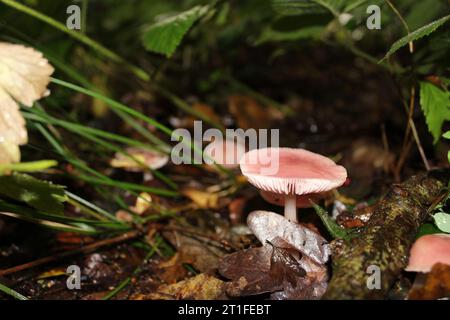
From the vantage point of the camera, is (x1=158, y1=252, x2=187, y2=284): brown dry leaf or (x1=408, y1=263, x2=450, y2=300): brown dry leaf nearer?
(x1=408, y1=263, x2=450, y2=300): brown dry leaf

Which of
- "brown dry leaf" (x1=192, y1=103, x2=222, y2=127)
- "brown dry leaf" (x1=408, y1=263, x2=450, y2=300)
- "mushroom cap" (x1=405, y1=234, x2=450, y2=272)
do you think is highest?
"brown dry leaf" (x1=192, y1=103, x2=222, y2=127)

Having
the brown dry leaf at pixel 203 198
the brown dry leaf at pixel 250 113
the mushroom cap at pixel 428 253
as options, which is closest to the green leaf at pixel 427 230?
the mushroom cap at pixel 428 253

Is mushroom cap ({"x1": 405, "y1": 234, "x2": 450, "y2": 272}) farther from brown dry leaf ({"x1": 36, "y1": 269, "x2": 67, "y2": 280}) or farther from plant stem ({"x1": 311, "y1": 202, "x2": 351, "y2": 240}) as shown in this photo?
brown dry leaf ({"x1": 36, "y1": 269, "x2": 67, "y2": 280})

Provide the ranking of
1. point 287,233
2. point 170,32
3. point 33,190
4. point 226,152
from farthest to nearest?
1. point 226,152
2. point 170,32
3. point 287,233
4. point 33,190

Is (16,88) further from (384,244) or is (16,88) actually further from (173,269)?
(384,244)

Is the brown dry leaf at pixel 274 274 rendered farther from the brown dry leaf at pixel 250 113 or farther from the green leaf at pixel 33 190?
the brown dry leaf at pixel 250 113

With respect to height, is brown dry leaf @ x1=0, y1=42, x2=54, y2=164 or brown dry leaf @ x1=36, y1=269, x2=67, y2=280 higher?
brown dry leaf @ x1=0, y1=42, x2=54, y2=164

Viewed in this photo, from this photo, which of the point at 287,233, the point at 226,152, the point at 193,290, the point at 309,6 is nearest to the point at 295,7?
the point at 309,6

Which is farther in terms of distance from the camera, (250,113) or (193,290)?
(250,113)

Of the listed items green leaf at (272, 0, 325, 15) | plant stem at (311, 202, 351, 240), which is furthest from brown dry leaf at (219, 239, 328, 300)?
green leaf at (272, 0, 325, 15)
